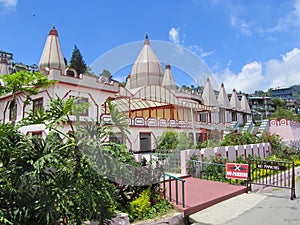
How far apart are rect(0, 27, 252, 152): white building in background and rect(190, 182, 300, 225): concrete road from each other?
23.2ft

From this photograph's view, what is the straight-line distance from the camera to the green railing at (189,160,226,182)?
934 centimetres

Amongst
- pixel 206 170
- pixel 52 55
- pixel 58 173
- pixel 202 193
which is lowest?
pixel 202 193

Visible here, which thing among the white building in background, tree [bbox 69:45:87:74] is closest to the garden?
the white building in background

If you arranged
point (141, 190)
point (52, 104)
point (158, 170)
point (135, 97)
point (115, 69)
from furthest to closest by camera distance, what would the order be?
point (135, 97), point (158, 170), point (141, 190), point (115, 69), point (52, 104)

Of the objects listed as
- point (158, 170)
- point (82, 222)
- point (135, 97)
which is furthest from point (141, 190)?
point (135, 97)

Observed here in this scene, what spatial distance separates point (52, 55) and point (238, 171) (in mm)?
14753

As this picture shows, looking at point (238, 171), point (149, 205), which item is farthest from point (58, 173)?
point (238, 171)

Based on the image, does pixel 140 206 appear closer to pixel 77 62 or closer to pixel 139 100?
pixel 139 100

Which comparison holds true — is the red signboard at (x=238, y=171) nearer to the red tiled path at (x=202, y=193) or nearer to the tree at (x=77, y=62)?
the red tiled path at (x=202, y=193)

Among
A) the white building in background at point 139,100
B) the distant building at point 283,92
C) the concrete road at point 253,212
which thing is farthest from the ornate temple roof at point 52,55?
the distant building at point 283,92

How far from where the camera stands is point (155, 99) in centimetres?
1923

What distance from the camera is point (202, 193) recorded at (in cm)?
728

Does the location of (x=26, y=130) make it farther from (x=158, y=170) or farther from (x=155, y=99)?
(x=158, y=170)

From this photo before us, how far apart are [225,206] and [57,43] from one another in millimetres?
16407
